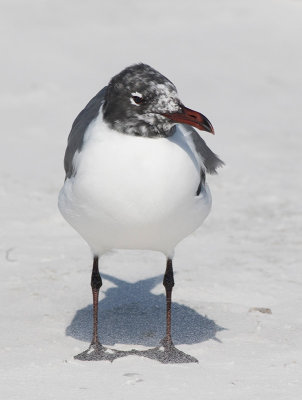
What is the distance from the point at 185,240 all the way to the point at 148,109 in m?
3.25

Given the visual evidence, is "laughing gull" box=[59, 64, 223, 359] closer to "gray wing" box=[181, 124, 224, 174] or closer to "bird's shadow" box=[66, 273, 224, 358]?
"gray wing" box=[181, 124, 224, 174]

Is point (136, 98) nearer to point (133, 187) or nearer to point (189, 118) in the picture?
point (189, 118)

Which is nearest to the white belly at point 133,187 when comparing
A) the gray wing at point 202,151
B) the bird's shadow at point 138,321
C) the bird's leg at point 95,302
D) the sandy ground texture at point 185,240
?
the gray wing at point 202,151

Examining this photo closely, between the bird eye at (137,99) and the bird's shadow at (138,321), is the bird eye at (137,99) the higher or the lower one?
the higher one

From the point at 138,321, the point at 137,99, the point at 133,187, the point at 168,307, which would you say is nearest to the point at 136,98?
the point at 137,99

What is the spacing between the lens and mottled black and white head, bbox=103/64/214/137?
555 cm

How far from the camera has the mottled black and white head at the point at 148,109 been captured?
5551 millimetres

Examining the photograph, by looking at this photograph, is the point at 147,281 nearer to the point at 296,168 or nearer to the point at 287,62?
the point at 296,168

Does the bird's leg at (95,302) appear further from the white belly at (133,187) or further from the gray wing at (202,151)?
the gray wing at (202,151)

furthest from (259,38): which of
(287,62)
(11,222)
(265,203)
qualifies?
(11,222)

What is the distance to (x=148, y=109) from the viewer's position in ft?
18.3

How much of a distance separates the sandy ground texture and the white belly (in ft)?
2.84

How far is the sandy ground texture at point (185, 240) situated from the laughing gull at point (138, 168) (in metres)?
0.88

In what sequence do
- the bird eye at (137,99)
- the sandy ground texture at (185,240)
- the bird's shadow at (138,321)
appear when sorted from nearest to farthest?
the bird eye at (137,99) → the sandy ground texture at (185,240) → the bird's shadow at (138,321)
